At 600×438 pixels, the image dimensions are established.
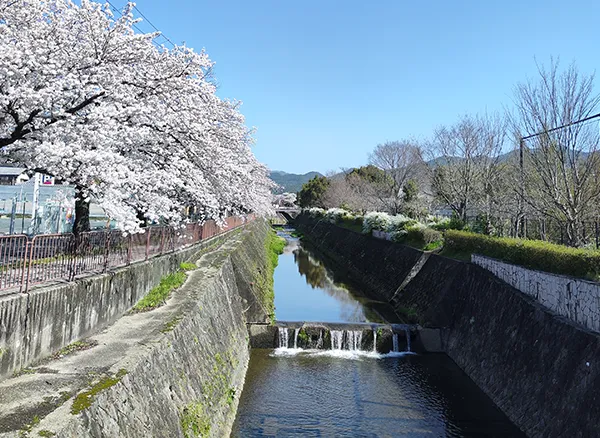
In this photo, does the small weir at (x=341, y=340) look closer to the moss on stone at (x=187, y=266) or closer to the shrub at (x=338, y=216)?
the moss on stone at (x=187, y=266)

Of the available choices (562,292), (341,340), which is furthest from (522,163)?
(341,340)

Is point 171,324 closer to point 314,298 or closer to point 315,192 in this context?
point 314,298

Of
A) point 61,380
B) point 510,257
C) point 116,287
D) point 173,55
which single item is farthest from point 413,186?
point 61,380

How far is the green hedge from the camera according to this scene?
35.7 feet

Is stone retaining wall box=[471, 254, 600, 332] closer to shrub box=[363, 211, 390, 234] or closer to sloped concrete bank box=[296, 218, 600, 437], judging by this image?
sloped concrete bank box=[296, 218, 600, 437]

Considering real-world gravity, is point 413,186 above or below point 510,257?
above

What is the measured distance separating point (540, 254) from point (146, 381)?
1207cm

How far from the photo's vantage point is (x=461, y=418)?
11.7 meters

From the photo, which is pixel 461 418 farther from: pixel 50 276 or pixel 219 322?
pixel 50 276

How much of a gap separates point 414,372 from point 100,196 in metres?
11.8

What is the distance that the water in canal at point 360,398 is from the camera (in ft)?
35.6

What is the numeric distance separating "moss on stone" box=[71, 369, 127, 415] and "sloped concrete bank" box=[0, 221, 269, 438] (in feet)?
0.04

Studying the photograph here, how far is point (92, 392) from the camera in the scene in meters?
5.48

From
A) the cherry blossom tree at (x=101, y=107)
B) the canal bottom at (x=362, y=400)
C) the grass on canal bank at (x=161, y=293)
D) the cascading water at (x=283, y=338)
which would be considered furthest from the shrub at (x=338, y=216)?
the cherry blossom tree at (x=101, y=107)
